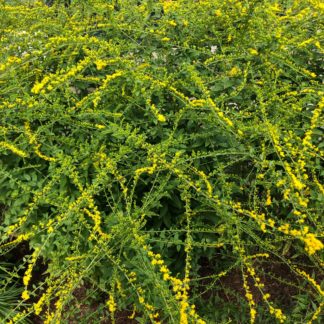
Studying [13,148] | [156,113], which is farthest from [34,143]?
[156,113]

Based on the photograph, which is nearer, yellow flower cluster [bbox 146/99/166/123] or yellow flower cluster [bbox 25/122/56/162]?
yellow flower cluster [bbox 146/99/166/123]

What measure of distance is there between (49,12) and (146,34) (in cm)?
96

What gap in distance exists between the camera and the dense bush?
2.13 meters

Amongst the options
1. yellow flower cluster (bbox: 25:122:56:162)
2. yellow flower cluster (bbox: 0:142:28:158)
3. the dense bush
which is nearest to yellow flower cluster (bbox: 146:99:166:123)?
the dense bush

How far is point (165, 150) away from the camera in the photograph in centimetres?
217

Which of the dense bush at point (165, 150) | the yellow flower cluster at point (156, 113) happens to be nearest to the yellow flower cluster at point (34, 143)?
the dense bush at point (165, 150)

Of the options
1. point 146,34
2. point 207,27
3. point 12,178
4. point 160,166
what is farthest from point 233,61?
point 12,178

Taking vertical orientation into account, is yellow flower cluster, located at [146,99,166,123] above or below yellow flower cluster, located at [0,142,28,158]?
above

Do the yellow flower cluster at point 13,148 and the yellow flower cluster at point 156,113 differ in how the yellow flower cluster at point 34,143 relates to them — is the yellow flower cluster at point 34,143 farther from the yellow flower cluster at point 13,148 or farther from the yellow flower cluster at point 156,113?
the yellow flower cluster at point 156,113

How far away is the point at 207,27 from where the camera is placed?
2.87m

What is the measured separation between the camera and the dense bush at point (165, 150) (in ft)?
6.98

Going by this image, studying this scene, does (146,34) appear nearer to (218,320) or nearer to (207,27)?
(207,27)

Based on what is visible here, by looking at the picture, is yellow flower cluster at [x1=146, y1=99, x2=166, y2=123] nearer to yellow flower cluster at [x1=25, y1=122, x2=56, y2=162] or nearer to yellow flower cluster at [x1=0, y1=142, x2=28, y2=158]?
yellow flower cluster at [x1=25, y1=122, x2=56, y2=162]

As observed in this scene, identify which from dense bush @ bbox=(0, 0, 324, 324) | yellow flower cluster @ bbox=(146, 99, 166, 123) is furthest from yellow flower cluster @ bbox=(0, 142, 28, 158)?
yellow flower cluster @ bbox=(146, 99, 166, 123)
